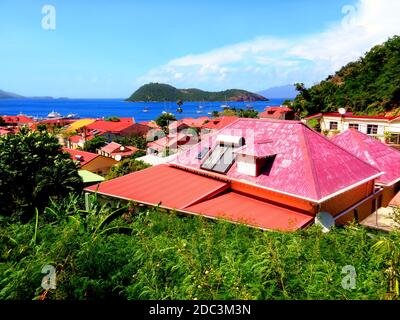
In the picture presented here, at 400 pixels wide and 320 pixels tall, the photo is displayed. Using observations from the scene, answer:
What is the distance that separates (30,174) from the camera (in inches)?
A: 879

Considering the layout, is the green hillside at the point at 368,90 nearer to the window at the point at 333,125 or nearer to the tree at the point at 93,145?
the window at the point at 333,125

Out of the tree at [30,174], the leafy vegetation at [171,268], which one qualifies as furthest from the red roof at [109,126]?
the leafy vegetation at [171,268]

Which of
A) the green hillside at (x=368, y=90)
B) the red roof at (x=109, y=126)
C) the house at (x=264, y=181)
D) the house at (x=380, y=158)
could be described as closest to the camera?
the house at (x=264, y=181)

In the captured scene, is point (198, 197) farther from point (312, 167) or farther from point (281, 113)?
point (281, 113)

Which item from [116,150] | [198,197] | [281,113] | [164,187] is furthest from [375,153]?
[281,113]

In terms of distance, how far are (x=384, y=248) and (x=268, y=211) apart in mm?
9063

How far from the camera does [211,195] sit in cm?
1491

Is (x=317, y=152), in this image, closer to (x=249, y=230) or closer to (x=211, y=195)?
(x=211, y=195)

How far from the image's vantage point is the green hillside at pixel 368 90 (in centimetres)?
4284

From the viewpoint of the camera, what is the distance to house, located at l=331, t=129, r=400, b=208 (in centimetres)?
1864

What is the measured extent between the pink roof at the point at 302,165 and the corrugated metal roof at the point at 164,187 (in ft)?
2.96

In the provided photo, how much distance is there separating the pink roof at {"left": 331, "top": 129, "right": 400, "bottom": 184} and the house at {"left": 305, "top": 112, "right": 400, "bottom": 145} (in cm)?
889

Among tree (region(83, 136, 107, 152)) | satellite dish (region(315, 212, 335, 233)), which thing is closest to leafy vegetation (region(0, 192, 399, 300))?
satellite dish (region(315, 212, 335, 233))
